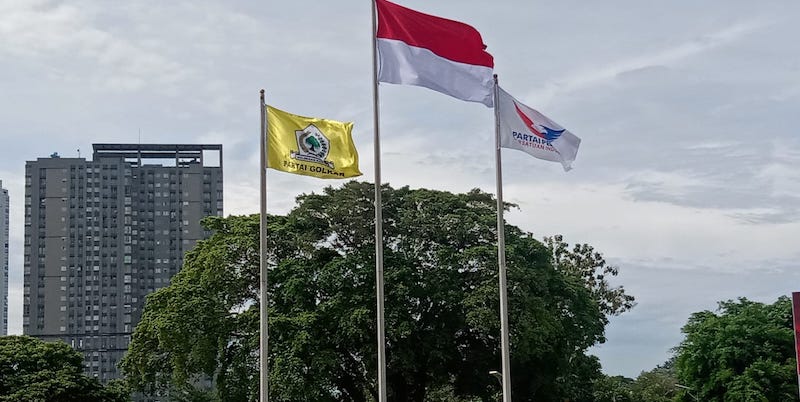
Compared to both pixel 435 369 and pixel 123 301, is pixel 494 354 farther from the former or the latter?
pixel 123 301

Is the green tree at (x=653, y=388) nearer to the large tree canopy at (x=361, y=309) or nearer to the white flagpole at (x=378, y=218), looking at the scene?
the large tree canopy at (x=361, y=309)

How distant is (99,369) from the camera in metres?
121

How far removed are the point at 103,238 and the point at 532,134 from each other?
10865 centimetres

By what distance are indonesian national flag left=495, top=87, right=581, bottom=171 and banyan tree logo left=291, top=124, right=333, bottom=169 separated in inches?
152

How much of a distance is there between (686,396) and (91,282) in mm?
83503

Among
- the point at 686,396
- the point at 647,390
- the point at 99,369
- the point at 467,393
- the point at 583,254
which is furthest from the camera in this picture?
the point at 99,369

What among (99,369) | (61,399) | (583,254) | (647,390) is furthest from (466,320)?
(99,369)

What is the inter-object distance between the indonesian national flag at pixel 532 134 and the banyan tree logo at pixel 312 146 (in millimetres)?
3854

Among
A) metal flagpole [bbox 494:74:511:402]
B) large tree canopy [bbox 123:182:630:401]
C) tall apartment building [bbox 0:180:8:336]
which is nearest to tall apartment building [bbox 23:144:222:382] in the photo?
tall apartment building [bbox 0:180:8:336]

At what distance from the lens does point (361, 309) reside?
41344 mm

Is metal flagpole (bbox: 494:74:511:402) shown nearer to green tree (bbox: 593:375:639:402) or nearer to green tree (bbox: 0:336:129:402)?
green tree (bbox: 0:336:129:402)

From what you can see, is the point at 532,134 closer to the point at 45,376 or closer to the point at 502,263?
the point at 502,263

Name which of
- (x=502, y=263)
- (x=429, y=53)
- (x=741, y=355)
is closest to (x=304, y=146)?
(x=429, y=53)

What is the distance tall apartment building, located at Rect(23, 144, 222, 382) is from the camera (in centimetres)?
12200
